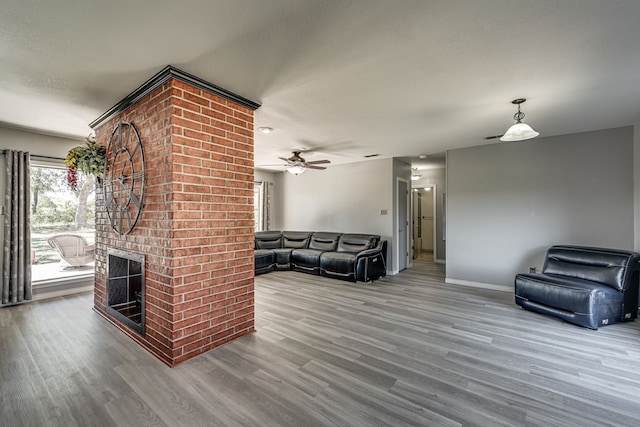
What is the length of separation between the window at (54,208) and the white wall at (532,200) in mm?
6780

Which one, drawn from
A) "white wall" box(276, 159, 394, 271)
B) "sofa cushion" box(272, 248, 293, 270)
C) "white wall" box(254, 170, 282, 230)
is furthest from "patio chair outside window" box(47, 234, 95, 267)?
"white wall" box(276, 159, 394, 271)

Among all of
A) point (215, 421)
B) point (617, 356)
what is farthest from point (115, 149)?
point (617, 356)

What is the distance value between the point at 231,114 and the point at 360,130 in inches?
77.9

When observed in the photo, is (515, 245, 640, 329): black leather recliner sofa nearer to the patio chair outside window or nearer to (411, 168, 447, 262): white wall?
(411, 168, 447, 262): white wall

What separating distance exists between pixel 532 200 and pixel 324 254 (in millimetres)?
3887

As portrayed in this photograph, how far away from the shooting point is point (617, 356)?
99.9 inches

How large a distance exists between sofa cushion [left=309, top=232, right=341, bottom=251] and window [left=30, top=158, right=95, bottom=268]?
14.6 feet

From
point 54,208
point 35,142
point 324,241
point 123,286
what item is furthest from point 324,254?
point 35,142

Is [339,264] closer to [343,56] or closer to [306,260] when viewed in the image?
[306,260]

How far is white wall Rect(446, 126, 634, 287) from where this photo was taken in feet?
12.9

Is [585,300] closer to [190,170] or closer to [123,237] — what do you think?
[190,170]

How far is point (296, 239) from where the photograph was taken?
7.05m

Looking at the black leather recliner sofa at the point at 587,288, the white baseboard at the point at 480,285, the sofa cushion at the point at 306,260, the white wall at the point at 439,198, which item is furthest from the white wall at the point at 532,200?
the sofa cushion at the point at 306,260

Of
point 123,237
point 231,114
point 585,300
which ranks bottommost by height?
point 585,300
